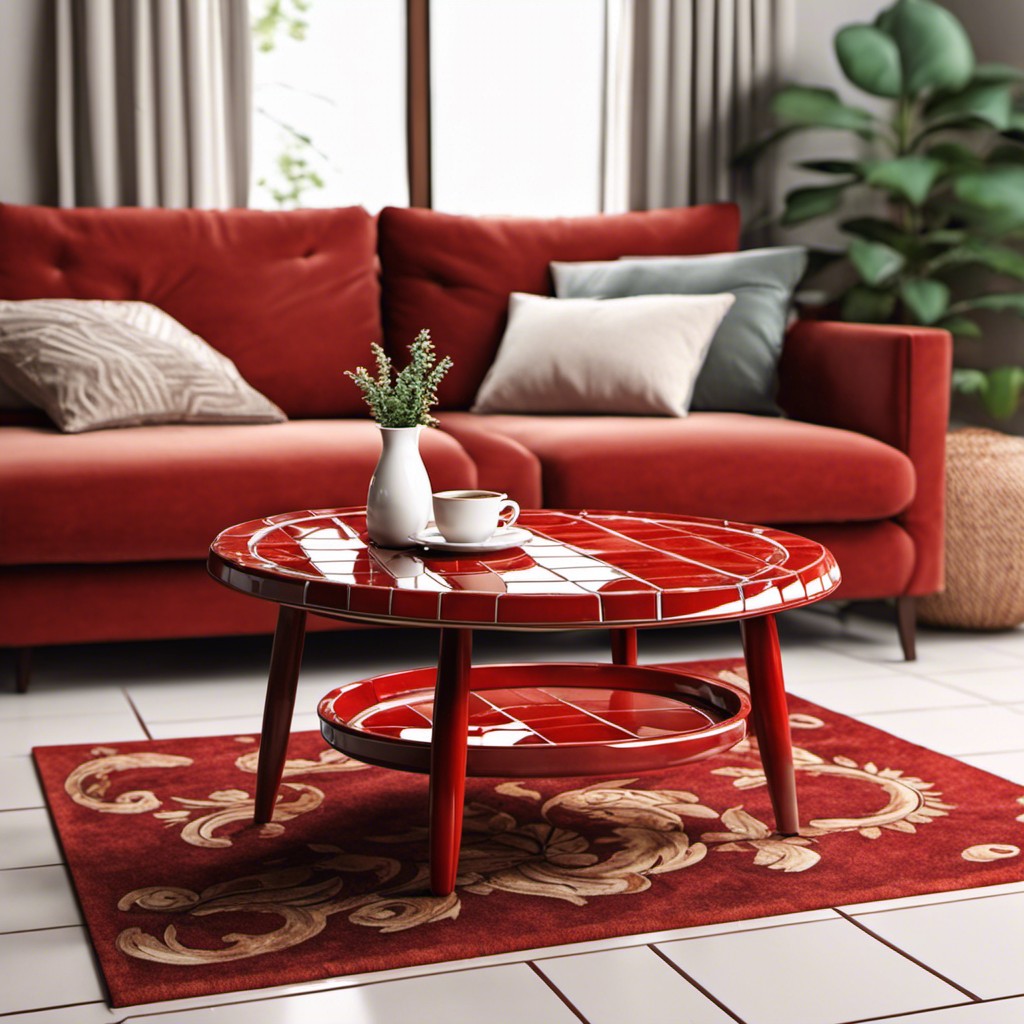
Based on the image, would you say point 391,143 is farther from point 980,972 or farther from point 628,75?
point 980,972

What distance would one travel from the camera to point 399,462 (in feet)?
6.39

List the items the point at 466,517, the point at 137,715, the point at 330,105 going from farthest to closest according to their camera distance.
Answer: the point at 330,105, the point at 137,715, the point at 466,517

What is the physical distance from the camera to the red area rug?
1.66 metres

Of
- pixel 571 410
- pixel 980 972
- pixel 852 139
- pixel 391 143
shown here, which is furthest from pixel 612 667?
pixel 852 139

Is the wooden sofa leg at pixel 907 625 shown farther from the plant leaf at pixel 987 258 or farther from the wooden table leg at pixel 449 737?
the wooden table leg at pixel 449 737

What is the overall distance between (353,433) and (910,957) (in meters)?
1.77

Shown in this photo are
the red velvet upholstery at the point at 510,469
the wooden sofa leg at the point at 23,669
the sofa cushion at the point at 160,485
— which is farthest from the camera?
the red velvet upholstery at the point at 510,469

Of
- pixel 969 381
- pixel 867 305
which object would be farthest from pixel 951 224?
pixel 969 381

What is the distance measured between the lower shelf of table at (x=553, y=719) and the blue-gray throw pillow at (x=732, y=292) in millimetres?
1491

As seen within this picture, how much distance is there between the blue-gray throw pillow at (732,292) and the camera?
3590mm

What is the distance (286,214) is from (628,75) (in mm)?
1222

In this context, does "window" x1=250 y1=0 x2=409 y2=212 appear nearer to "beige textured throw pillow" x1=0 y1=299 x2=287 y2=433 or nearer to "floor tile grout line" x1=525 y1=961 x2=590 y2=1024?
"beige textured throw pillow" x1=0 y1=299 x2=287 y2=433

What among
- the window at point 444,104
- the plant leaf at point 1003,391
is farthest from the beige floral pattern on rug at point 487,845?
the window at point 444,104

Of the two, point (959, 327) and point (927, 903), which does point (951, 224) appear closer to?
point (959, 327)
